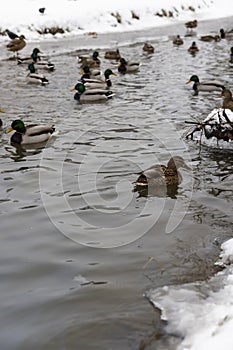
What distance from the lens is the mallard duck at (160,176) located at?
6.60 metres

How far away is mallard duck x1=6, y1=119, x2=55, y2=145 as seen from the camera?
8.88 m

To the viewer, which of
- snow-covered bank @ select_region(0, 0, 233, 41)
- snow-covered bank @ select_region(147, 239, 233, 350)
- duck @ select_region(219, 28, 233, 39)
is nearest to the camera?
snow-covered bank @ select_region(147, 239, 233, 350)

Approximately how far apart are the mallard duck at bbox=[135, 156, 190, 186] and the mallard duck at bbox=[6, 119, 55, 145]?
2708 mm

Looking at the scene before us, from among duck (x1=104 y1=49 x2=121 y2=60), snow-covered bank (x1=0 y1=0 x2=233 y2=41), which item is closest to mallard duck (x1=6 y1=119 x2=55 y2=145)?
duck (x1=104 y1=49 x2=121 y2=60)

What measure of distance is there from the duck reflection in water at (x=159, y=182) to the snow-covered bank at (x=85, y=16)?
21274 millimetres

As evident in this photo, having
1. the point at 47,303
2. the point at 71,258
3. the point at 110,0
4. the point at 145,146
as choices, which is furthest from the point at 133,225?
the point at 110,0

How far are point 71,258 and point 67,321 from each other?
39.0 inches

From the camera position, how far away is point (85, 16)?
31.2m

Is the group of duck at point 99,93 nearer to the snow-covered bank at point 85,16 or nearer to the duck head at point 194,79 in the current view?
the duck head at point 194,79

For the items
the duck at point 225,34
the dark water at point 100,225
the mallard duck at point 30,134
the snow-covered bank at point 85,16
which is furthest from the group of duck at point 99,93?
the snow-covered bank at point 85,16

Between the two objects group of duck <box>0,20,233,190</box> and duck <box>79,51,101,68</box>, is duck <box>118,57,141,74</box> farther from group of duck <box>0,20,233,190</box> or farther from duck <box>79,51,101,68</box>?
duck <box>79,51,101,68</box>

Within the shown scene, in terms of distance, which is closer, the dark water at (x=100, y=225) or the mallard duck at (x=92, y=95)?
the dark water at (x=100, y=225)

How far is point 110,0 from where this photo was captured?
35.3 metres

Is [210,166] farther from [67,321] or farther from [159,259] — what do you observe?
[67,321]
